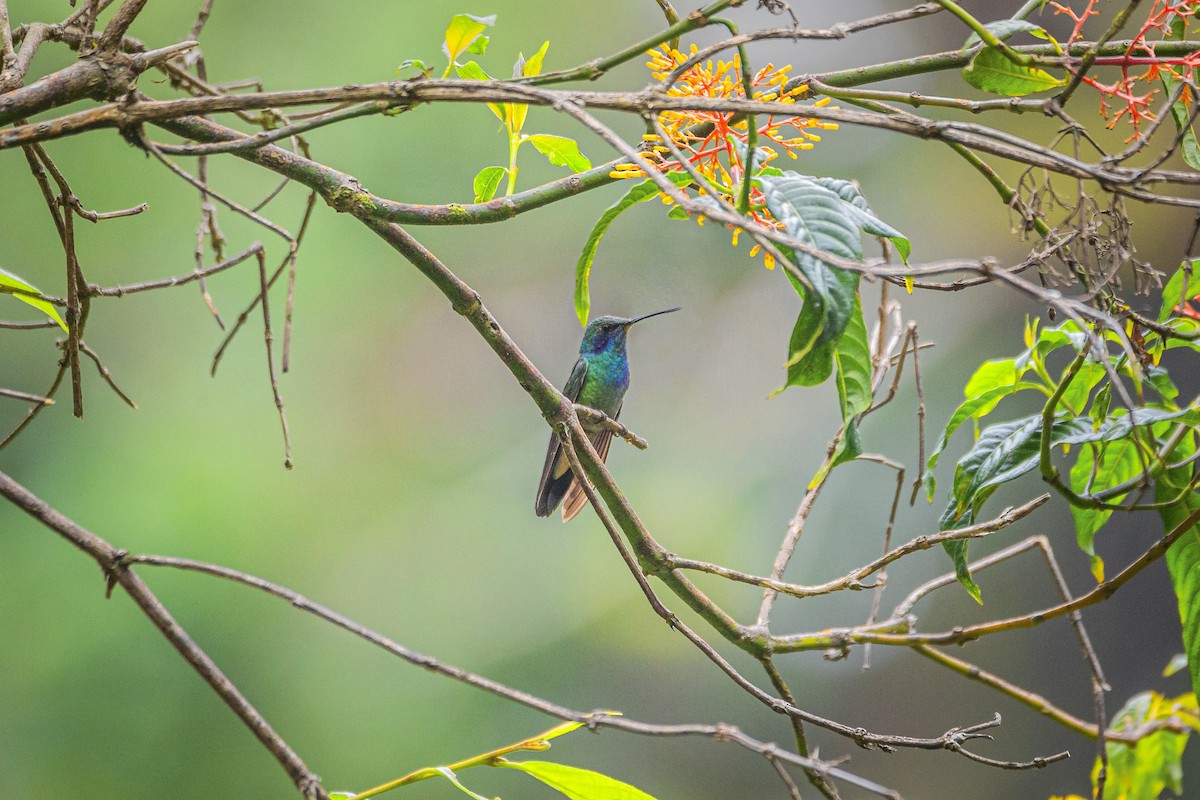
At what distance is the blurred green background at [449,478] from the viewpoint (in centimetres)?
290

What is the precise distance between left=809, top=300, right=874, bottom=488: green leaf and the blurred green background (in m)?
2.35

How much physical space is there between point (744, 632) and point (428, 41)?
274 cm

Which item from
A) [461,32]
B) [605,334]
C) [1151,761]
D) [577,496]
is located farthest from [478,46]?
[605,334]

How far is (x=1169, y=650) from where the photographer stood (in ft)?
9.48

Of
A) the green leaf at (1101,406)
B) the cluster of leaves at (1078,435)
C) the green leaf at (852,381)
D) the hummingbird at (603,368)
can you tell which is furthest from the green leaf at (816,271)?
the hummingbird at (603,368)

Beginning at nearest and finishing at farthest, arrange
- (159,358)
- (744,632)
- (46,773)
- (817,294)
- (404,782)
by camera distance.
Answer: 1. (817,294)
2. (404,782)
3. (744,632)
4. (46,773)
5. (159,358)

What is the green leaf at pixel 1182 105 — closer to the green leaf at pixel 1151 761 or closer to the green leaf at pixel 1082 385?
the green leaf at pixel 1082 385

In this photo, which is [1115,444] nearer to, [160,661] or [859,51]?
[859,51]

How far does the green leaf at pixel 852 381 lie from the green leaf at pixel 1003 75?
0.59 feet

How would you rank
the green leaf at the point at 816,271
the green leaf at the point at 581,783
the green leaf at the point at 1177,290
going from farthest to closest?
the green leaf at the point at 1177,290 → the green leaf at the point at 581,783 → the green leaf at the point at 816,271

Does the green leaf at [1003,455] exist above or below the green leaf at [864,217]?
below

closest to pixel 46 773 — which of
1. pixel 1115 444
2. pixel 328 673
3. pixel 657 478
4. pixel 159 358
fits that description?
pixel 328 673

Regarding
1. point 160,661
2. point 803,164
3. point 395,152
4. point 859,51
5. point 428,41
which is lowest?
point 160,661

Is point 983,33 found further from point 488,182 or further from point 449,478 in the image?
point 449,478
